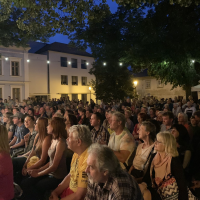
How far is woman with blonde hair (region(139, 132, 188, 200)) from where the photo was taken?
2752mm

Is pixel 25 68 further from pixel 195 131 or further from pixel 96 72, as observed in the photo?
pixel 195 131

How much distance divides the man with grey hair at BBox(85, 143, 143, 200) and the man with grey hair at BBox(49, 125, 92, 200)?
0.55 m

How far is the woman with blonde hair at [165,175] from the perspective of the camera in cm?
275

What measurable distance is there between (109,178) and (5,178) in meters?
1.62

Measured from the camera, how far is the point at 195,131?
514cm

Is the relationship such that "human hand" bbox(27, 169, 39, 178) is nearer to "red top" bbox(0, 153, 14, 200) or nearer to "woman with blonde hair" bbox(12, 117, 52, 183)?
"woman with blonde hair" bbox(12, 117, 52, 183)

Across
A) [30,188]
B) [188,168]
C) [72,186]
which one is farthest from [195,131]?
[30,188]

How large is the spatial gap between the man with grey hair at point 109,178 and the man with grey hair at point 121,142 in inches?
52.8

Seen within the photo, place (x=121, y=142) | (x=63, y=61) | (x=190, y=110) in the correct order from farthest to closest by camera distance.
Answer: (x=63, y=61) → (x=190, y=110) → (x=121, y=142)

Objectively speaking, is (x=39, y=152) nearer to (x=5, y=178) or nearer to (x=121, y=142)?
A: (x=5, y=178)

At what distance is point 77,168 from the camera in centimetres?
274

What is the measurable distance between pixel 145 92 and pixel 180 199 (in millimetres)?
38824

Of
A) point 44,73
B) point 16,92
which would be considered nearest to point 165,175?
point 16,92

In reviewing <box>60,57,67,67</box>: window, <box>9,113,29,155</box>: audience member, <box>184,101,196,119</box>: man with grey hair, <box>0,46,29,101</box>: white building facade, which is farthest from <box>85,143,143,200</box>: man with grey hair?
<box>60,57,67,67</box>: window
